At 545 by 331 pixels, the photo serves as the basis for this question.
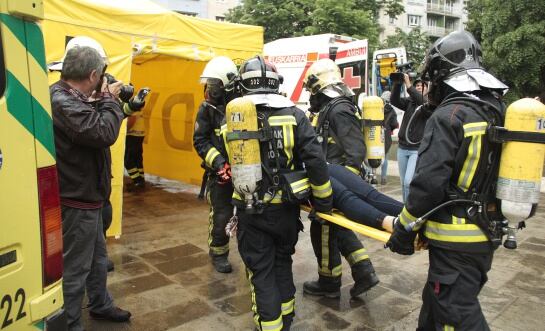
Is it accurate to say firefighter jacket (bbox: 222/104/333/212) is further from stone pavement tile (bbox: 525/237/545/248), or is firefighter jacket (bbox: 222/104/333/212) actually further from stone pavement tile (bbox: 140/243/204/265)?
stone pavement tile (bbox: 525/237/545/248)

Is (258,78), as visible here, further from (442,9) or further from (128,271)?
(442,9)

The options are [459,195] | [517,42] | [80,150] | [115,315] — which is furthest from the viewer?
[517,42]

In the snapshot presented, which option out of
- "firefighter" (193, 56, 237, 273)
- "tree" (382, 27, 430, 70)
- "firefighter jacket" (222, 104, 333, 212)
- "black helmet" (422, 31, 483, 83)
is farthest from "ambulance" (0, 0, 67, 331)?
"tree" (382, 27, 430, 70)

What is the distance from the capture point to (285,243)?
310 cm

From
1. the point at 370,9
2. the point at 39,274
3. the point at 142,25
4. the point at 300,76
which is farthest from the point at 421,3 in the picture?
the point at 39,274

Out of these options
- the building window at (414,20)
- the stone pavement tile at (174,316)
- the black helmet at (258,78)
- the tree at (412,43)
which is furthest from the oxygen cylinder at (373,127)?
the building window at (414,20)

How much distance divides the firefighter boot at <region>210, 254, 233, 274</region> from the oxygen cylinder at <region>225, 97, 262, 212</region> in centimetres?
184

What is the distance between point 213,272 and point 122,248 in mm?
1343

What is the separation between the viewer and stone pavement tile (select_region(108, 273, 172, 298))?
3949 millimetres

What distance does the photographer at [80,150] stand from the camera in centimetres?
266

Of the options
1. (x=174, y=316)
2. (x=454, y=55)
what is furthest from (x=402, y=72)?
(x=174, y=316)

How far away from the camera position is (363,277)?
147 inches

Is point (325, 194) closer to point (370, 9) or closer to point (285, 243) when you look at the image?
point (285, 243)

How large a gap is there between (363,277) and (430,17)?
157ft
